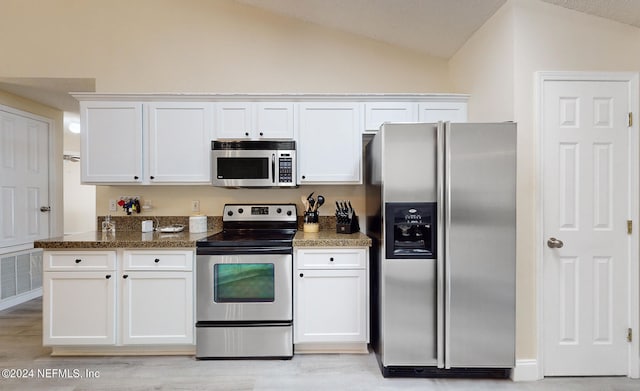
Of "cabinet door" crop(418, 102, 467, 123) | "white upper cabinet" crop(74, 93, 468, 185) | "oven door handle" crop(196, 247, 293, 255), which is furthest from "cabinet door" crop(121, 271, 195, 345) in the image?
"cabinet door" crop(418, 102, 467, 123)

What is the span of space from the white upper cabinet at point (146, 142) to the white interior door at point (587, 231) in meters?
2.73

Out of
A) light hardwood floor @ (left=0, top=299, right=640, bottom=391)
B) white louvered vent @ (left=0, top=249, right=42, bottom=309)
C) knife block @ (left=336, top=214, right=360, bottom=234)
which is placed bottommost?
light hardwood floor @ (left=0, top=299, right=640, bottom=391)

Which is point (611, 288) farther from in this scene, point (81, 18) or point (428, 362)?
point (81, 18)

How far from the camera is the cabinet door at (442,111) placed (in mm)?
2760

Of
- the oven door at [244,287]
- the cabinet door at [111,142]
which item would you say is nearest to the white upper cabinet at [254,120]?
the cabinet door at [111,142]

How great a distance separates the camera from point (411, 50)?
311 cm

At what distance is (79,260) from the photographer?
2326mm

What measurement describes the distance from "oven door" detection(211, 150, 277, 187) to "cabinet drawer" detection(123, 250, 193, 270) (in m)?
0.68

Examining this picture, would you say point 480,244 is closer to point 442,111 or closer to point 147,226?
point 442,111

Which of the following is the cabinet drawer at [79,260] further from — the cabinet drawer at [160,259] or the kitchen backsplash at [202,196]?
the kitchen backsplash at [202,196]

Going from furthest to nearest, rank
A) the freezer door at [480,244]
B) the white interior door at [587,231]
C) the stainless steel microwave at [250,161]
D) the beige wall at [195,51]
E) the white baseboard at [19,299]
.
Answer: the white baseboard at [19,299], the beige wall at [195,51], the stainless steel microwave at [250,161], the white interior door at [587,231], the freezer door at [480,244]

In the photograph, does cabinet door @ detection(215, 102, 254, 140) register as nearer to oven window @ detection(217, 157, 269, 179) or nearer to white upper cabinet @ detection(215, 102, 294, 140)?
white upper cabinet @ detection(215, 102, 294, 140)

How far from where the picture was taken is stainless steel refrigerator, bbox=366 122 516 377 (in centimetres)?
201

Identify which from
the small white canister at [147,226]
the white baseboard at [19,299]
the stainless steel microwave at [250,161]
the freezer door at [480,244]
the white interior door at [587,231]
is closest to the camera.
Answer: the freezer door at [480,244]
